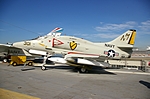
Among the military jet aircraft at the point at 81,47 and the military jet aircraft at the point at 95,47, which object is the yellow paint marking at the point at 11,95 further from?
the military jet aircraft at the point at 95,47

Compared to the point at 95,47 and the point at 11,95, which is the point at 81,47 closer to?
the point at 95,47

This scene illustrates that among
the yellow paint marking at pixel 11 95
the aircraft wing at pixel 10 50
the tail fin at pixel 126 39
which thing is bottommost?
the yellow paint marking at pixel 11 95

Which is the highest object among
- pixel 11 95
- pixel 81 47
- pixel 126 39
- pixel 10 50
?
pixel 126 39

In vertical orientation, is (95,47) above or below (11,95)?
above

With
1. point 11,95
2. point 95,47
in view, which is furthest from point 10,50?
point 11,95

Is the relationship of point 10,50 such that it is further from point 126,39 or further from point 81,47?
point 126,39

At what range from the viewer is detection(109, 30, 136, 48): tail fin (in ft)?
40.6

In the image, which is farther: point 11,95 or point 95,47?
point 95,47

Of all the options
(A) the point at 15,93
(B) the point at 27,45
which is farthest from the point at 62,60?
(A) the point at 15,93

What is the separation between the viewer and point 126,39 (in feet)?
40.8

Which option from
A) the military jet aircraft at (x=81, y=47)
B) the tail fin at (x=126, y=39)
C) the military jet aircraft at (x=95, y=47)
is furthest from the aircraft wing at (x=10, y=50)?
the tail fin at (x=126, y=39)

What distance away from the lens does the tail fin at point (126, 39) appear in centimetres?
1238

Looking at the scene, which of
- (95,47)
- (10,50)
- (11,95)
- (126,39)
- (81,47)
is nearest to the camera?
(11,95)

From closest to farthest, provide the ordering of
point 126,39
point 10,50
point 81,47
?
1. point 81,47
2. point 126,39
3. point 10,50
